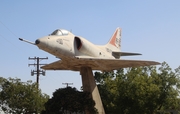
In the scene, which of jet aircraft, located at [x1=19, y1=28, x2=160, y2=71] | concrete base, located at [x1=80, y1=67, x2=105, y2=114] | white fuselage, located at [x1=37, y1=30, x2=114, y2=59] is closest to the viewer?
white fuselage, located at [x1=37, y1=30, x2=114, y2=59]

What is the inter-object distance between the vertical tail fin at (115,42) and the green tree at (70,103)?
6.81 metres

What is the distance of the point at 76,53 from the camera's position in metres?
22.9

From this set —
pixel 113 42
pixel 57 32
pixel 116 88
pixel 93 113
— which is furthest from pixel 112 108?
pixel 57 32

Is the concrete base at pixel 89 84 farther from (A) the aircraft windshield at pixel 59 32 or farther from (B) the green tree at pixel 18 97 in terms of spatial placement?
(B) the green tree at pixel 18 97

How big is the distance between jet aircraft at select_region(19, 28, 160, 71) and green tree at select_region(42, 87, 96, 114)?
104 inches

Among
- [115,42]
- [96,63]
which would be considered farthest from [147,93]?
[96,63]

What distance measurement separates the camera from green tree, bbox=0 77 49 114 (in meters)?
35.5

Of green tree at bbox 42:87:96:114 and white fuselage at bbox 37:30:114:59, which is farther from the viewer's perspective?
green tree at bbox 42:87:96:114

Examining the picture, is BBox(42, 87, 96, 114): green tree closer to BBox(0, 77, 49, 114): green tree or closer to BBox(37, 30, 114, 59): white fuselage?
BBox(37, 30, 114, 59): white fuselage

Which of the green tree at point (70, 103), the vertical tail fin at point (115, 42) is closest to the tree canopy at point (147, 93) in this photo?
the vertical tail fin at point (115, 42)

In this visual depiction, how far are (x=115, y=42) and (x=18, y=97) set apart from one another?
14225 mm

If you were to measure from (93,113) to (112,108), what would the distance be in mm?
13429

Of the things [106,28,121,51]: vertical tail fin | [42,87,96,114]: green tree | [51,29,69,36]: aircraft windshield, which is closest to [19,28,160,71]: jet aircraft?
[51,29,69,36]: aircraft windshield

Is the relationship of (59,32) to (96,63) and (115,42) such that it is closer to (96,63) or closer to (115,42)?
(96,63)
